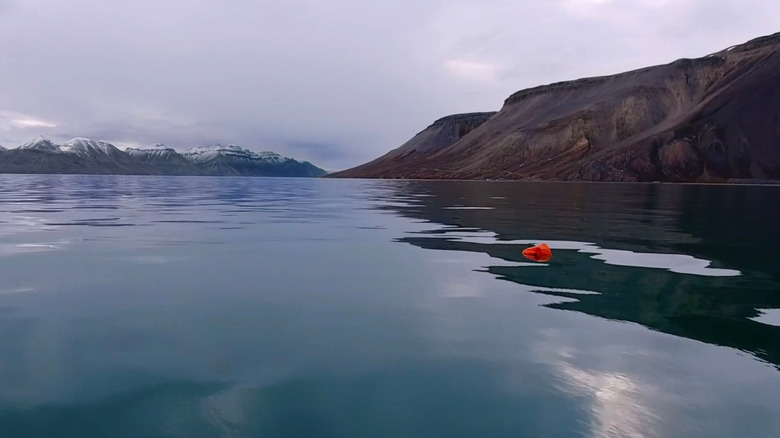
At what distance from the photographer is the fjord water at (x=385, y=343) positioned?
24.6 feet

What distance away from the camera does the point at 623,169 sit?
650ft

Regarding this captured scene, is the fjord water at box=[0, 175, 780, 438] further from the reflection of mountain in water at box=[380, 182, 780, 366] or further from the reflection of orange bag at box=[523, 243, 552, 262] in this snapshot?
the reflection of orange bag at box=[523, 243, 552, 262]

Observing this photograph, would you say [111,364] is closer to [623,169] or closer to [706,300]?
[706,300]

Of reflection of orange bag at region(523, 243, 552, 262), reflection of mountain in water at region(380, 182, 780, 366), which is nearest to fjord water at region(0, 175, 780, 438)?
reflection of mountain in water at region(380, 182, 780, 366)

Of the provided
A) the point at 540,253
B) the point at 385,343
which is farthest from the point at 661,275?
the point at 385,343

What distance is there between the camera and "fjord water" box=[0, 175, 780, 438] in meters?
7.50

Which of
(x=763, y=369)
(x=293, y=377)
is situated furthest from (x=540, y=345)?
(x=293, y=377)

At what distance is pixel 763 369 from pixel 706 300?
5014 mm

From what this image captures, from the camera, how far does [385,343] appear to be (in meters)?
10.6

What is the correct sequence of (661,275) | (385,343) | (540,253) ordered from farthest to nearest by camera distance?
(540,253) → (661,275) → (385,343)

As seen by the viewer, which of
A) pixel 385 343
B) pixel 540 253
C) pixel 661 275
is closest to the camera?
pixel 385 343

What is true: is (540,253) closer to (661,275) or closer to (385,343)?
(661,275)

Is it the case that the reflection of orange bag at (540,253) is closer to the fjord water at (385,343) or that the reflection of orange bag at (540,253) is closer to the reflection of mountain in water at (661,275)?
the reflection of mountain in water at (661,275)

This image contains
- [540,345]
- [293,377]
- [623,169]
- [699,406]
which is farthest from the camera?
[623,169]
